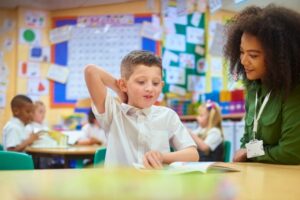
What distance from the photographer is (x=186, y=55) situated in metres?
5.16

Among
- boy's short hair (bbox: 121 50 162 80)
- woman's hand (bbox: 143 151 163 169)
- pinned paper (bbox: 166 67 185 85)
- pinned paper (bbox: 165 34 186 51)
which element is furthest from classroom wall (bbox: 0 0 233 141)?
woman's hand (bbox: 143 151 163 169)

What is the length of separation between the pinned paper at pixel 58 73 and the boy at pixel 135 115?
3.80 meters

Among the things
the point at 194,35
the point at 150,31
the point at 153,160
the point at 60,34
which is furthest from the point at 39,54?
the point at 153,160

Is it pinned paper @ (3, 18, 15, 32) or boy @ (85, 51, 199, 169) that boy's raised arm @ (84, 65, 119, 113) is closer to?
boy @ (85, 51, 199, 169)

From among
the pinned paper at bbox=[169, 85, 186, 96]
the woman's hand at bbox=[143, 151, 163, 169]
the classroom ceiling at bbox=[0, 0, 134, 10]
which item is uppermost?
the classroom ceiling at bbox=[0, 0, 134, 10]

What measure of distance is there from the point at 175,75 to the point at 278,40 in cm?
386

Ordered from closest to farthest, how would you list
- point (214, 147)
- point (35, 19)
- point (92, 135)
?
point (214, 147), point (92, 135), point (35, 19)

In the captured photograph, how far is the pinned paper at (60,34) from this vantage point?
5117 mm

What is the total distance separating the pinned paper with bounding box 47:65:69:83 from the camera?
5.06 meters

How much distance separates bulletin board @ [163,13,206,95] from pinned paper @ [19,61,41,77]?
167 cm

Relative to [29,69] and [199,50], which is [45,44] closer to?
[29,69]

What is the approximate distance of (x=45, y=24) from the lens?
203 inches

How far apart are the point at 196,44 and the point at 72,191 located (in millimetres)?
5104

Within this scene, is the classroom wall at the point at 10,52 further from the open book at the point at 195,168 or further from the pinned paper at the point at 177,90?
the open book at the point at 195,168
